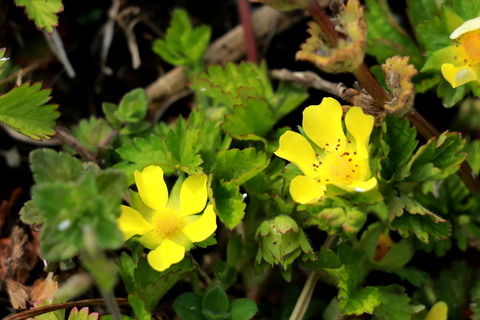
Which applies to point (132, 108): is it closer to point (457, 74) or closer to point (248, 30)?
point (248, 30)

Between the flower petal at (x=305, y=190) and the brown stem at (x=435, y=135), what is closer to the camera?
the flower petal at (x=305, y=190)

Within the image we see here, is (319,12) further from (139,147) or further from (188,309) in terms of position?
(188,309)

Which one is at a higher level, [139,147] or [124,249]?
[139,147]

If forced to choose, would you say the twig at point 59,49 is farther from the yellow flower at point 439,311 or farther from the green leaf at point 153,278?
the yellow flower at point 439,311

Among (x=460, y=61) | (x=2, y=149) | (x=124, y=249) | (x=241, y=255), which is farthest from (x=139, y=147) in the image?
(x=460, y=61)

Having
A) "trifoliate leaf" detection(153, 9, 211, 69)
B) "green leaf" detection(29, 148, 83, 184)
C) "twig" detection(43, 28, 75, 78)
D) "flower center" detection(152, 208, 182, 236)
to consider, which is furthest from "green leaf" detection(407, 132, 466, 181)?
"twig" detection(43, 28, 75, 78)

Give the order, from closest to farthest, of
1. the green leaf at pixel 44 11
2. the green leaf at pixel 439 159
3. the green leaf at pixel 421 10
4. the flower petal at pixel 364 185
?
1. the flower petal at pixel 364 185
2. the green leaf at pixel 439 159
3. the green leaf at pixel 44 11
4. the green leaf at pixel 421 10

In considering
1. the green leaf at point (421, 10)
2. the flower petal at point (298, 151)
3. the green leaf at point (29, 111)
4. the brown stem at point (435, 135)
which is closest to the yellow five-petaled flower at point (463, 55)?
the brown stem at point (435, 135)
